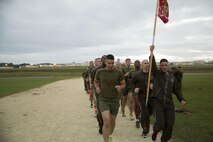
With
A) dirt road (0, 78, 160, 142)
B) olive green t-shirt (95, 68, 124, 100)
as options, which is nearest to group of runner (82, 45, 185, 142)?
olive green t-shirt (95, 68, 124, 100)

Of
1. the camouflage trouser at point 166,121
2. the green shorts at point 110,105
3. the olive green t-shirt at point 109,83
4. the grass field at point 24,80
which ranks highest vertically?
the olive green t-shirt at point 109,83

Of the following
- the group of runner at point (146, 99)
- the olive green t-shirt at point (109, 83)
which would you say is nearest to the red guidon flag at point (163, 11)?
the group of runner at point (146, 99)

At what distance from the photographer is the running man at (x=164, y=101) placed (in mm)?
6156

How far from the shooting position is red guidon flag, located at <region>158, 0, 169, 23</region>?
7.89 m

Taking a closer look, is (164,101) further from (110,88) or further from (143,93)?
(143,93)

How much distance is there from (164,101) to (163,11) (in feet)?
9.89

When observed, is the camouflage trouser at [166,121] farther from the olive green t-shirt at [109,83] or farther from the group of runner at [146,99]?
the olive green t-shirt at [109,83]

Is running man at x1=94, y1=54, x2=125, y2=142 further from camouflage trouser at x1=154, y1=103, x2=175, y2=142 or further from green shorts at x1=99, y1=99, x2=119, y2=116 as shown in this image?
camouflage trouser at x1=154, y1=103, x2=175, y2=142

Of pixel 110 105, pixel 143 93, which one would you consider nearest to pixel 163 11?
pixel 143 93

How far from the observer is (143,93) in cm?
773

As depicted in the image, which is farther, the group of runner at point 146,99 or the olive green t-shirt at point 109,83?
the olive green t-shirt at point 109,83

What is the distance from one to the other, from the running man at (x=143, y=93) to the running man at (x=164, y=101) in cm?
93

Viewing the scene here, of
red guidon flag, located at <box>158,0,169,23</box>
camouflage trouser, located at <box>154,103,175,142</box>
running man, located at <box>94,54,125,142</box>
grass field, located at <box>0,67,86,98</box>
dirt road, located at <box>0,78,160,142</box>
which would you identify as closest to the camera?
camouflage trouser, located at <box>154,103,175,142</box>

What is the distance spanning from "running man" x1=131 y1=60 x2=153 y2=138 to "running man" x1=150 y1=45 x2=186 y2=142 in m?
0.93
